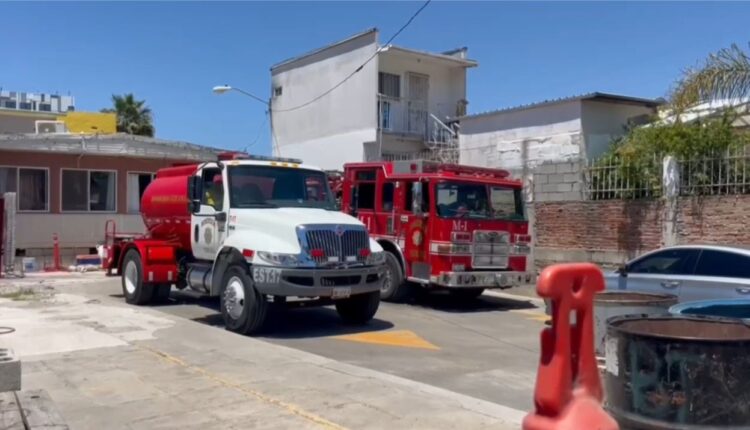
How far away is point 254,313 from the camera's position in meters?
11.2

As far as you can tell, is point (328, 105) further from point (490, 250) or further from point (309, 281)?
point (309, 281)

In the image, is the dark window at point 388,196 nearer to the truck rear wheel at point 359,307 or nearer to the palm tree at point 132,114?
the truck rear wheel at point 359,307

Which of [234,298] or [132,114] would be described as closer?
[234,298]

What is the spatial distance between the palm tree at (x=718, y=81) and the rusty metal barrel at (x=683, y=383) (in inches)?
494

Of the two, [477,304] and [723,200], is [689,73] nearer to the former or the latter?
[723,200]

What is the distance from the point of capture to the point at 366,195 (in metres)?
16.2

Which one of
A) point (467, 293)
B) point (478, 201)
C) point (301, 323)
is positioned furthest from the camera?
point (467, 293)

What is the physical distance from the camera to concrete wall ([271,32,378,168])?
2705 centimetres

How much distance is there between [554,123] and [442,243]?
7756mm

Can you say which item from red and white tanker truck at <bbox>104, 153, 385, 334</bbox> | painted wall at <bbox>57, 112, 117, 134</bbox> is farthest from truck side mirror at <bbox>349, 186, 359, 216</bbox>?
painted wall at <bbox>57, 112, 117, 134</bbox>

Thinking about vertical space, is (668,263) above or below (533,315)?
above

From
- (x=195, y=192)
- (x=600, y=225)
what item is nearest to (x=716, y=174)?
(x=600, y=225)

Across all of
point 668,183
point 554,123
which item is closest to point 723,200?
point 668,183

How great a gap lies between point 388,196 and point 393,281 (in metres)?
1.76
